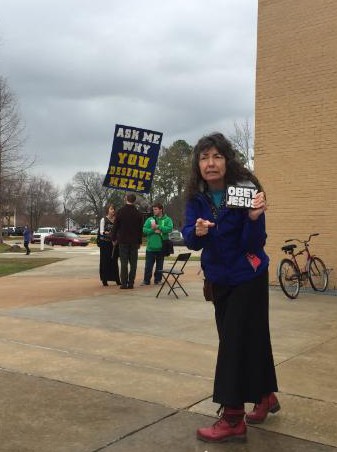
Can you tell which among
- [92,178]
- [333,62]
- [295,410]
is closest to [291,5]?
[333,62]

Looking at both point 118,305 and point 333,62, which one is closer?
point 118,305

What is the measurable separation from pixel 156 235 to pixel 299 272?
3.35 m

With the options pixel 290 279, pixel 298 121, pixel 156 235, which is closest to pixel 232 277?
pixel 290 279

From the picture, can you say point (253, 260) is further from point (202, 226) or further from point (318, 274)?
point (318, 274)

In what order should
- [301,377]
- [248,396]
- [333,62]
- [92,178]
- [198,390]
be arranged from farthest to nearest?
[92,178] < [333,62] < [301,377] < [198,390] < [248,396]

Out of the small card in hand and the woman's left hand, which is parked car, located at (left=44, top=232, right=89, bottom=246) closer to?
the small card in hand

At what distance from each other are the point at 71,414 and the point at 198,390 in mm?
1119

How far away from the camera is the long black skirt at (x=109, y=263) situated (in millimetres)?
12023

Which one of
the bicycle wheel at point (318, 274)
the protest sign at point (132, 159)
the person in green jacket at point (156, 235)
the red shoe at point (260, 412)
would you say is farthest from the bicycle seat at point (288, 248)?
the red shoe at point (260, 412)

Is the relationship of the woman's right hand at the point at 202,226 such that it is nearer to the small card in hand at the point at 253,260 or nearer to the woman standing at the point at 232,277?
the woman standing at the point at 232,277

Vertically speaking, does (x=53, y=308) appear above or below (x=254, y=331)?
below

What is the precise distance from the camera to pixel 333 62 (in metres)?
10.8

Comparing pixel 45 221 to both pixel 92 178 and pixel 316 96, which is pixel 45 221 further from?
pixel 316 96

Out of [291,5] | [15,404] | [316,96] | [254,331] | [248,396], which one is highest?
[291,5]
